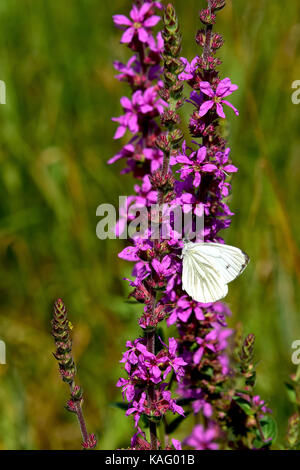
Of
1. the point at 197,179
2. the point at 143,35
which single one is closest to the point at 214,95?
the point at 197,179

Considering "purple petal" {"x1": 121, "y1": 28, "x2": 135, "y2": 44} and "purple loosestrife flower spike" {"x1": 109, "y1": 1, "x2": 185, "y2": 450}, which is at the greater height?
"purple petal" {"x1": 121, "y1": 28, "x2": 135, "y2": 44}

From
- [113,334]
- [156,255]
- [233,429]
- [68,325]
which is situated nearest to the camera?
[68,325]

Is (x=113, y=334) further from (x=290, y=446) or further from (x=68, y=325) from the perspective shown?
(x=68, y=325)

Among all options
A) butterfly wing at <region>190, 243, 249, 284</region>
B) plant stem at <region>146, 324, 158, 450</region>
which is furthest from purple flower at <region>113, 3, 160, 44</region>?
plant stem at <region>146, 324, 158, 450</region>

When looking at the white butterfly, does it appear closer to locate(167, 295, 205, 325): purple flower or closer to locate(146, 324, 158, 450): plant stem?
locate(167, 295, 205, 325): purple flower

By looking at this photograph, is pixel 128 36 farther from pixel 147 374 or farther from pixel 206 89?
pixel 147 374

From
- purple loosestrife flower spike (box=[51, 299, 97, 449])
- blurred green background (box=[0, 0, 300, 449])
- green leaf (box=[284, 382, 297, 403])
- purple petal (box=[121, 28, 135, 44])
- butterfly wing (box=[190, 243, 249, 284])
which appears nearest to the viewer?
purple loosestrife flower spike (box=[51, 299, 97, 449])
